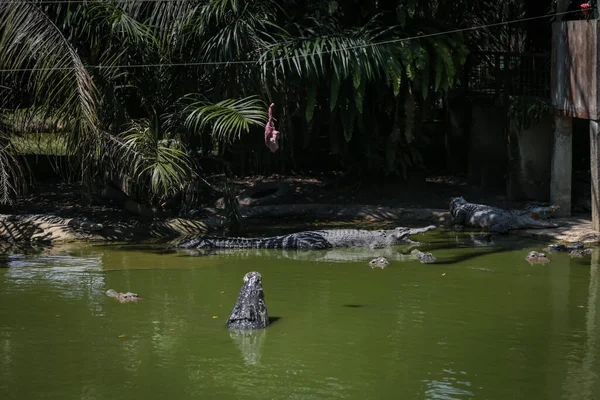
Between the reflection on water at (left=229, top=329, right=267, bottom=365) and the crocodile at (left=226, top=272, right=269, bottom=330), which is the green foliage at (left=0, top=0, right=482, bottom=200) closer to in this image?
the crocodile at (left=226, top=272, right=269, bottom=330)

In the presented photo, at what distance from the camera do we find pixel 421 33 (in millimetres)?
14234

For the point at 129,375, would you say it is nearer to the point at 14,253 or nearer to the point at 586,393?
the point at 586,393

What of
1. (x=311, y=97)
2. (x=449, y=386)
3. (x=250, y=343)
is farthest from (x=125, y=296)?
(x=311, y=97)

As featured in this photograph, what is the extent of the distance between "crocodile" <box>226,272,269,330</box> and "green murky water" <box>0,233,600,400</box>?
4.8 inches

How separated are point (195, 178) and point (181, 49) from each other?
1888mm

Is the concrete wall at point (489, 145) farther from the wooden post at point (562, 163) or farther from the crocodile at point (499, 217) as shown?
the wooden post at point (562, 163)

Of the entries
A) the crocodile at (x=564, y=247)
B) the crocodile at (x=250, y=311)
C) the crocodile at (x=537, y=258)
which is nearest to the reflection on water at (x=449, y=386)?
the crocodile at (x=250, y=311)

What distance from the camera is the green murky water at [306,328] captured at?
275 inches

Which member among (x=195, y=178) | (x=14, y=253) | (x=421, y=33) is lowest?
(x=14, y=253)

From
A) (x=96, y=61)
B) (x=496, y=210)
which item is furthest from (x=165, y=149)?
(x=496, y=210)

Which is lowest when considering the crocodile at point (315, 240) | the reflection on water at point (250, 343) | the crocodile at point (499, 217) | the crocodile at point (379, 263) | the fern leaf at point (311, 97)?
the reflection on water at point (250, 343)

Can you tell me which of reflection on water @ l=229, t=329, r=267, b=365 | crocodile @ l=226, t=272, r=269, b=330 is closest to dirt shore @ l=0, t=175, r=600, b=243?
crocodile @ l=226, t=272, r=269, b=330

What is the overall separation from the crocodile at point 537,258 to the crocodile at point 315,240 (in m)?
1.83

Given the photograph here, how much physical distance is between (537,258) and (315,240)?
2.91m
